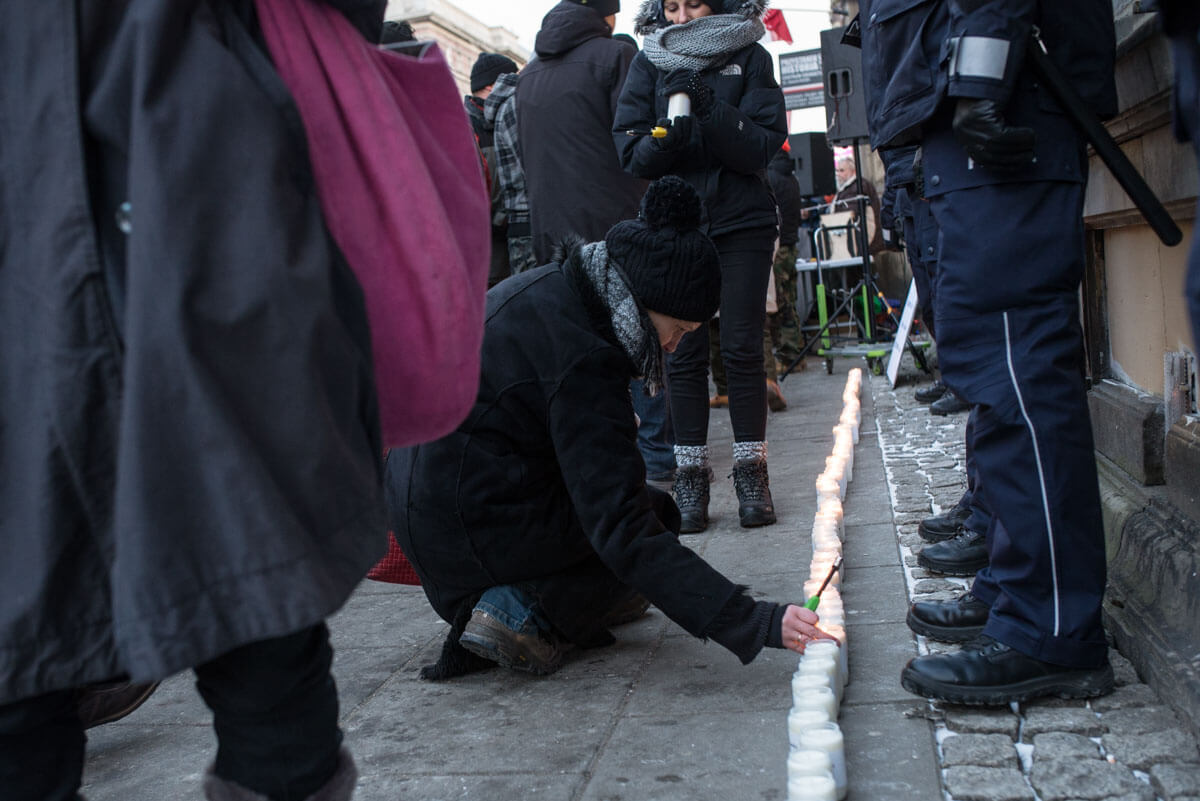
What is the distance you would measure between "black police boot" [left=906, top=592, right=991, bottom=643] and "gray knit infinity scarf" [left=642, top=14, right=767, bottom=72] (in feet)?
7.78

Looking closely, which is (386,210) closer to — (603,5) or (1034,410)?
(1034,410)

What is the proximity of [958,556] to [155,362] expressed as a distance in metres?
2.60

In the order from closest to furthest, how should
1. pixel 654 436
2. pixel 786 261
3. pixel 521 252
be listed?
pixel 654 436, pixel 521 252, pixel 786 261

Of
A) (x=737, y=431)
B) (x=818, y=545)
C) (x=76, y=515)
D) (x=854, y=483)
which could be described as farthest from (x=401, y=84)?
(x=854, y=483)

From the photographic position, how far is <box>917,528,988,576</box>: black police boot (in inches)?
129

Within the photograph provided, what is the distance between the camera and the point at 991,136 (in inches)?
90.0

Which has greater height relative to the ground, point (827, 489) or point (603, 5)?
point (603, 5)

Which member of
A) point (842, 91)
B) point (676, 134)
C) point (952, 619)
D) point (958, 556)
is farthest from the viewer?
point (842, 91)

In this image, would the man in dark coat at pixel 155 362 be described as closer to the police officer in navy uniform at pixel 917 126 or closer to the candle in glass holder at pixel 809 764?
the candle in glass holder at pixel 809 764

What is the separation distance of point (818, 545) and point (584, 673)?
843mm

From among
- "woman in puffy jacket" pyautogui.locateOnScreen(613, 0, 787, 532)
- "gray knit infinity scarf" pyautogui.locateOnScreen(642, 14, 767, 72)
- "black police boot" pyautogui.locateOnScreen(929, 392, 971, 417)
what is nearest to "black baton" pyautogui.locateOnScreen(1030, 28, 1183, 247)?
"woman in puffy jacket" pyautogui.locateOnScreen(613, 0, 787, 532)

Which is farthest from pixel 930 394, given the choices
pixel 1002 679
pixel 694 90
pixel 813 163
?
pixel 813 163

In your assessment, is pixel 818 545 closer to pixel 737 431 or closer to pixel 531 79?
pixel 737 431

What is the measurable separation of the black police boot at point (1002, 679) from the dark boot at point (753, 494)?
187cm
